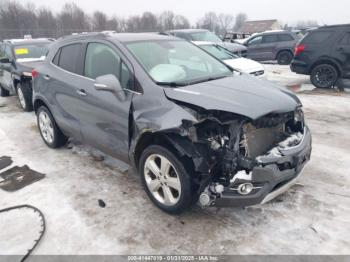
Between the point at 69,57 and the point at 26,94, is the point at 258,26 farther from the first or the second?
the point at 69,57

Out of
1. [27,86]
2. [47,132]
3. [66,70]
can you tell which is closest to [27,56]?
[27,86]

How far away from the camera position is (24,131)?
6.30m

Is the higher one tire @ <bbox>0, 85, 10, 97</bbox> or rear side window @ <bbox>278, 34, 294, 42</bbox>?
rear side window @ <bbox>278, 34, 294, 42</bbox>

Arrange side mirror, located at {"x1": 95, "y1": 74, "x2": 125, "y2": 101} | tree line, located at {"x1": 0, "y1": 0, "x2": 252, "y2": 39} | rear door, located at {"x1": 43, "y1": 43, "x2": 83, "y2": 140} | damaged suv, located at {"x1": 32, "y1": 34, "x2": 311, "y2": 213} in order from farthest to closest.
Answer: tree line, located at {"x1": 0, "y1": 0, "x2": 252, "y2": 39}
rear door, located at {"x1": 43, "y1": 43, "x2": 83, "y2": 140}
side mirror, located at {"x1": 95, "y1": 74, "x2": 125, "y2": 101}
damaged suv, located at {"x1": 32, "y1": 34, "x2": 311, "y2": 213}

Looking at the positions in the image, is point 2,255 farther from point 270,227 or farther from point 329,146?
point 329,146

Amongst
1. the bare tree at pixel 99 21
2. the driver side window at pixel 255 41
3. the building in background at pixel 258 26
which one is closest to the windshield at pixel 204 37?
the driver side window at pixel 255 41

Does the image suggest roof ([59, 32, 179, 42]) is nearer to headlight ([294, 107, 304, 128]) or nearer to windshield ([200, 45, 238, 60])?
headlight ([294, 107, 304, 128])

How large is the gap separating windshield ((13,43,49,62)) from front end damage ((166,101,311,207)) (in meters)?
6.77

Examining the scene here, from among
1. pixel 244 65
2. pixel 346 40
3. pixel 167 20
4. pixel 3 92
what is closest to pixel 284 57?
pixel 346 40

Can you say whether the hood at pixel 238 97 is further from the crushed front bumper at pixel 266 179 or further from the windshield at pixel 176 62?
the crushed front bumper at pixel 266 179

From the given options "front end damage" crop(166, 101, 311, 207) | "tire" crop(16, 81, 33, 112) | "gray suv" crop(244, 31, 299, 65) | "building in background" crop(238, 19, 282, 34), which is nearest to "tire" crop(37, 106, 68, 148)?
"tire" crop(16, 81, 33, 112)

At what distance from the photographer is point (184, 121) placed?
2848 mm

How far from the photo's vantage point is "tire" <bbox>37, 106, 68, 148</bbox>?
499 centimetres

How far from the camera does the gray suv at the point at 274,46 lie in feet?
49.3
